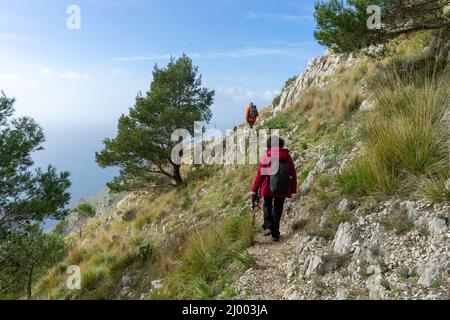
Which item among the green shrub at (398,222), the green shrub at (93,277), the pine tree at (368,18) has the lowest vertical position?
the green shrub at (93,277)

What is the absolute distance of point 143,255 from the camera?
8.66m

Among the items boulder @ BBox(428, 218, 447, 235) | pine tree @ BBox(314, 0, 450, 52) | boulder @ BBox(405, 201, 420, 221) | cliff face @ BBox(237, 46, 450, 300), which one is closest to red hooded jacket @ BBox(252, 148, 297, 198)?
cliff face @ BBox(237, 46, 450, 300)

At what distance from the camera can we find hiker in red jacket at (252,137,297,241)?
5.49 m

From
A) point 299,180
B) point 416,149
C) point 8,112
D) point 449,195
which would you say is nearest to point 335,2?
point 299,180

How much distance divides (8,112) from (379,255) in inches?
412

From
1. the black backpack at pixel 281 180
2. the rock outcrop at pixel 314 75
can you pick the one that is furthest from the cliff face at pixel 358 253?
the rock outcrop at pixel 314 75

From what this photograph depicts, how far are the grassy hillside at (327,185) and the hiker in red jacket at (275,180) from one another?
1.69ft

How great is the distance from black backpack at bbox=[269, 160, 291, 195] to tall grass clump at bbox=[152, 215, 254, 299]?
944mm

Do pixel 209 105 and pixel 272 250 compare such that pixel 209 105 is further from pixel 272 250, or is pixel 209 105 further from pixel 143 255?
pixel 272 250

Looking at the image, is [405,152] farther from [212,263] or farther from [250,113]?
[250,113]

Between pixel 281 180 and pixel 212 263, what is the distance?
76.3 inches

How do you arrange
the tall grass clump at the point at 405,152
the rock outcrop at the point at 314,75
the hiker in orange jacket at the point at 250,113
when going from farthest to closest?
the rock outcrop at the point at 314,75 → the hiker in orange jacket at the point at 250,113 → the tall grass clump at the point at 405,152

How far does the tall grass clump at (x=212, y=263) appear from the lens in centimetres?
473

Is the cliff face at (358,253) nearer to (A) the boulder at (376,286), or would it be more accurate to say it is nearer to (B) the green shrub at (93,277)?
(A) the boulder at (376,286)
